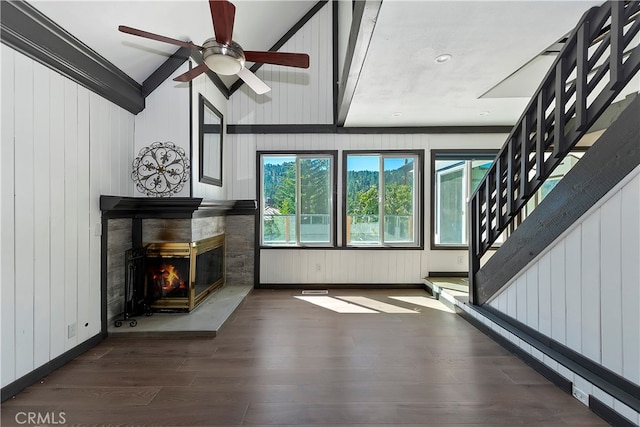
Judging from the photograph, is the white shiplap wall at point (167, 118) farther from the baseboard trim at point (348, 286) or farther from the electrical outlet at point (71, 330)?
the baseboard trim at point (348, 286)

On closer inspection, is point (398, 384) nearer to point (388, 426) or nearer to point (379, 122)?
A: point (388, 426)

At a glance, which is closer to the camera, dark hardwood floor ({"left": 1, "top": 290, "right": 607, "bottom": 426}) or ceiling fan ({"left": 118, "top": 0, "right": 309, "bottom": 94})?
dark hardwood floor ({"left": 1, "top": 290, "right": 607, "bottom": 426})

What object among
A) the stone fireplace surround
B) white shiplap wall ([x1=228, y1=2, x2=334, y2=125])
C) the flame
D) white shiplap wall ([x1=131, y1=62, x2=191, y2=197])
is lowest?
the flame

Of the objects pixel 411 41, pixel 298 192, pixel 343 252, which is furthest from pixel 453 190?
pixel 411 41

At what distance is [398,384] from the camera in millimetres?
2336

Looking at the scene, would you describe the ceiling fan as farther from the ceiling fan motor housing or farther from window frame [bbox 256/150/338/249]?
window frame [bbox 256/150/338/249]

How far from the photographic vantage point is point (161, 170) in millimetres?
3529

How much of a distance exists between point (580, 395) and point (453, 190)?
12.3 feet

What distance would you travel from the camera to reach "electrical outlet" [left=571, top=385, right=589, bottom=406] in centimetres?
205

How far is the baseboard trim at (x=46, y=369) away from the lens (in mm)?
2137

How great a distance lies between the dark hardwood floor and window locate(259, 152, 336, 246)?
2.09 meters

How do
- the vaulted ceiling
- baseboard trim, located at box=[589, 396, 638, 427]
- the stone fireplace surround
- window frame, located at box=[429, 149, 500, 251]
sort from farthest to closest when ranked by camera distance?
1. window frame, located at box=[429, 149, 500, 251]
2. the stone fireplace surround
3. the vaulted ceiling
4. baseboard trim, located at box=[589, 396, 638, 427]

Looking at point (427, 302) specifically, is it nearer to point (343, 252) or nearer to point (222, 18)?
point (343, 252)

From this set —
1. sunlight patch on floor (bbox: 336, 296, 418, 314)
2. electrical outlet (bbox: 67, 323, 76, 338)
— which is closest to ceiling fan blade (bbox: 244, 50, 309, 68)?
electrical outlet (bbox: 67, 323, 76, 338)
